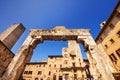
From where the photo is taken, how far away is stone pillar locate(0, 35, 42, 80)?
642 cm

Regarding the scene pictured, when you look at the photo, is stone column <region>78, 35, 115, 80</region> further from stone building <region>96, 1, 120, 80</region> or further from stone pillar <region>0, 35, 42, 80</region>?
stone building <region>96, 1, 120, 80</region>

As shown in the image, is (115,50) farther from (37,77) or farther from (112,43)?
(37,77)

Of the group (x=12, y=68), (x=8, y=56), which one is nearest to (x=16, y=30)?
(x=8, y=56)

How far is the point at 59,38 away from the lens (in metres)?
9.71

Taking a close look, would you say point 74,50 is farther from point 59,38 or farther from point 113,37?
point 59,38

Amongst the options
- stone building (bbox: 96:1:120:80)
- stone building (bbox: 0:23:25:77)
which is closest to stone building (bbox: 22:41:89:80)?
stone building (bbox: 0:23:25:77)

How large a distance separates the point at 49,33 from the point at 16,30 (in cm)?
3236

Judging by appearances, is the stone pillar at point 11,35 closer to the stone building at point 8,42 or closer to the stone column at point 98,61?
the stone building at point 8,42

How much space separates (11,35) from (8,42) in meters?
2.89

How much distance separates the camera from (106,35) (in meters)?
20.3

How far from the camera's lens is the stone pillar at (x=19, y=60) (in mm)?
6421

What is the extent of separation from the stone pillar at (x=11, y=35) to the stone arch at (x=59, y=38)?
2625cm

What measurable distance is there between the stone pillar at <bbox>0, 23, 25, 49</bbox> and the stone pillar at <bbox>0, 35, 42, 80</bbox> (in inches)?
1035

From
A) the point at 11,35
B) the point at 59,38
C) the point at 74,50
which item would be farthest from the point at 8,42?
the point at 59,38
